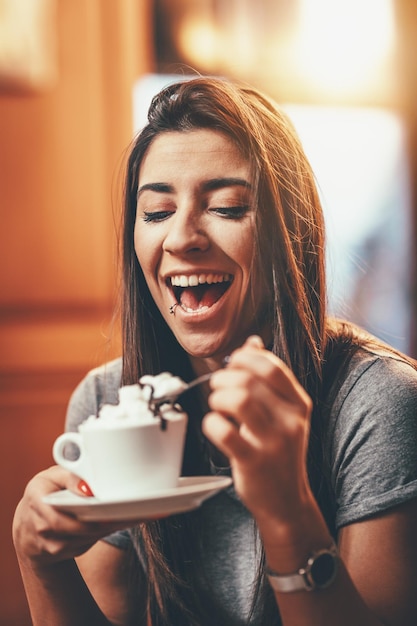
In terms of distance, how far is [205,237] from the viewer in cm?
127

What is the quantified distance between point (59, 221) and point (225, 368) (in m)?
2.31

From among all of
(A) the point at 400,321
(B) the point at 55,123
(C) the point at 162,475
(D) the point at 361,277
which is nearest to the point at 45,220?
(B) the point at 55,123

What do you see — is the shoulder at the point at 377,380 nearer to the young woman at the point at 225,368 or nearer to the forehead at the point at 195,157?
the young woman at the point at 225,368

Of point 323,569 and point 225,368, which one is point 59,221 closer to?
point 225,368

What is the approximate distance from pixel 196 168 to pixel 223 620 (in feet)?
2.37

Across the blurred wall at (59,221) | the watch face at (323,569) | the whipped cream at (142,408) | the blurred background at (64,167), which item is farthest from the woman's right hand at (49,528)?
the blurred wall at (59,221)

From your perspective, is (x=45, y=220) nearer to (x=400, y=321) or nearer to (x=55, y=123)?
(x=55, y=123)

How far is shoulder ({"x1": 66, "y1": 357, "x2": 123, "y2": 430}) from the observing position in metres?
1.56

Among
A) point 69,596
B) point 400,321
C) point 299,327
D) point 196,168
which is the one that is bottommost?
point 400,321

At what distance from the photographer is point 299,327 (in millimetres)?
1282

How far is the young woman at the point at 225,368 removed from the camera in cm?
112

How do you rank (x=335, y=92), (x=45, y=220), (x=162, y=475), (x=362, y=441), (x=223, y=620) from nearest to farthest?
(x=162, y=475) → (x=362, y=441) → (x=223, y=620) → (x=45, y=220) → (x=335, y=92)

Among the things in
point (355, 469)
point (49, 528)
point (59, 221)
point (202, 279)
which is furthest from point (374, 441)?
point (59, 221)

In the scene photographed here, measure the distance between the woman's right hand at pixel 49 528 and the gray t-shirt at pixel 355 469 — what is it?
12.3 inches
